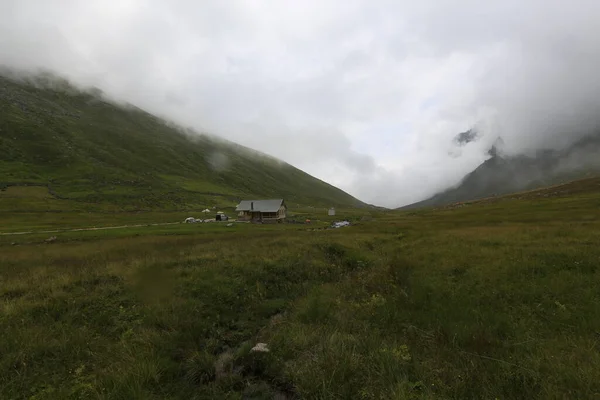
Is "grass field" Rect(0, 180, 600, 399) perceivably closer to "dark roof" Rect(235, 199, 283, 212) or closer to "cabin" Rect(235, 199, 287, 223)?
"cabin" Rect(235, 199, 287, 223)

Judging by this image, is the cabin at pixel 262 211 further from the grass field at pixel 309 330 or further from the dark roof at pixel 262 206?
the grass field at pixel 309 330

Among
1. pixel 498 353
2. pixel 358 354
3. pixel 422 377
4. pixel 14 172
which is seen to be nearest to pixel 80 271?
pixel 358 354

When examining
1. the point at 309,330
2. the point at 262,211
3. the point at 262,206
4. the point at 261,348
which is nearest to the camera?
the point at 261,348

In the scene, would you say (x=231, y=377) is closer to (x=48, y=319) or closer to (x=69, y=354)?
(x=69, y=354)

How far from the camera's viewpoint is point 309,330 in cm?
1082

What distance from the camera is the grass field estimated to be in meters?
7.54

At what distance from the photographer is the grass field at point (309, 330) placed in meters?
7.54

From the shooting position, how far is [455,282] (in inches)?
612

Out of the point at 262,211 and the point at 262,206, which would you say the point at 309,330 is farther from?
the point at 262,206

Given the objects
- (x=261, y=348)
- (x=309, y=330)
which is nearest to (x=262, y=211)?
(x=309, y=330)

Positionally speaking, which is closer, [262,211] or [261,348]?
[261,348]

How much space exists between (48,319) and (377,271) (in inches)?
629

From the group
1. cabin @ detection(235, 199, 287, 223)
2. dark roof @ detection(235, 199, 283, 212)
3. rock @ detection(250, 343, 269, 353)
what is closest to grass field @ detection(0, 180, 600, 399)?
rock @ detection(250, 343, 269, 353)

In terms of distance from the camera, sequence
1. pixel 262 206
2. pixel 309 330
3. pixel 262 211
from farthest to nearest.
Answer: pixel 262 206, pixel 262 211, pixel 309 330
